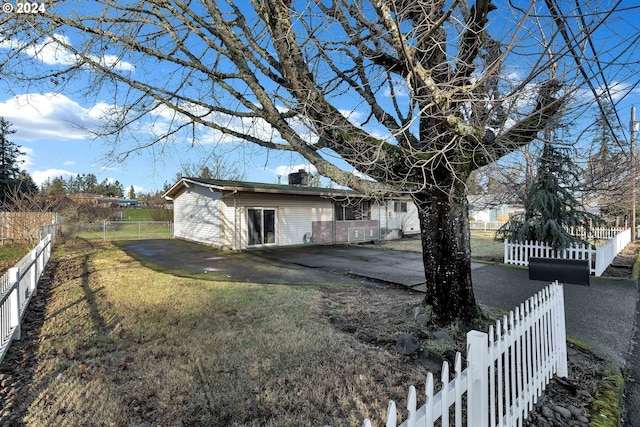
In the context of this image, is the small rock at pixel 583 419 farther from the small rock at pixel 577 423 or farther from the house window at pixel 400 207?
the house window at pixel 400 207

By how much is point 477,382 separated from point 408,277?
669 cm

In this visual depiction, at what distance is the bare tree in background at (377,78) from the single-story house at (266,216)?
27.1 ft

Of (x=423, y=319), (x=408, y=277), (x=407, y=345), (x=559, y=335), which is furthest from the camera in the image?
(x=408, y=277)

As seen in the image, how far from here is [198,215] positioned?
1712cm

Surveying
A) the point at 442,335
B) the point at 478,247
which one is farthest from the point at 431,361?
the point at 478,247

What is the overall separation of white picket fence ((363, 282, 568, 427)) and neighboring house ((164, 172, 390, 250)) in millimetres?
10056

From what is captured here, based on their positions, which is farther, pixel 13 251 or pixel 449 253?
pixel 13 251

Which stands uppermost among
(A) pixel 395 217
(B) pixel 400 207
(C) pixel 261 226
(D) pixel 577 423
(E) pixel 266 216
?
(B) pixel 400 207

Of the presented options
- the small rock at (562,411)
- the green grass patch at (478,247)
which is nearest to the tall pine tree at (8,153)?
the green grass patch at (478,247)

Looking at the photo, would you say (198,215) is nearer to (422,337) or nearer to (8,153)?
(422,337)

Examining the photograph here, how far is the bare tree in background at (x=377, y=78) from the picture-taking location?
133 inches

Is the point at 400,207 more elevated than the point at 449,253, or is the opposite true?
the point at 400,207

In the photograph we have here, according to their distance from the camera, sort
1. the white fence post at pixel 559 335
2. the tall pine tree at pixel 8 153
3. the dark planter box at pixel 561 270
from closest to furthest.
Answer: the white fence post at pixel 559 335
the dark planter box at pixel 561 270
the tall pine tree at pixel 8 153

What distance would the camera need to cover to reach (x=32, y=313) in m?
5.45
